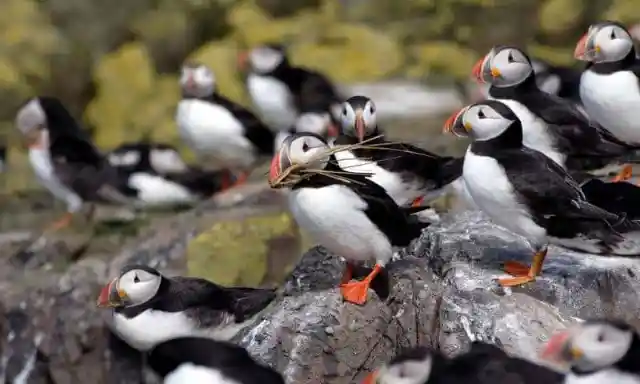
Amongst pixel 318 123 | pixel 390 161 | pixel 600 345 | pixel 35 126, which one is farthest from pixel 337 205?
pixel 35 126

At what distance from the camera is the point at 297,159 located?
3600 mm

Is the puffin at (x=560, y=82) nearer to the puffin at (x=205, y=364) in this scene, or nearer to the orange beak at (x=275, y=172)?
the orange beak at (x=275, y=172)

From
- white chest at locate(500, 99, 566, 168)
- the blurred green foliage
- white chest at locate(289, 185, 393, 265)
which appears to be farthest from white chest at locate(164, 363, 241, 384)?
the blurred green foliage

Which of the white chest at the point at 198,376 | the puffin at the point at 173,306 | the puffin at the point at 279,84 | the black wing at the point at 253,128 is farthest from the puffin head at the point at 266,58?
the white chest at the point at 198,376

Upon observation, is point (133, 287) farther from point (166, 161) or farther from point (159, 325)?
point (166, 161)

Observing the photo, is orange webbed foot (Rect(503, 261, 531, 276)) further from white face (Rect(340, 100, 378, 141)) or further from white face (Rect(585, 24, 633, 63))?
white face (Rect(585, 24, 633, 63))

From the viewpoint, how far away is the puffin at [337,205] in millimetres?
3607

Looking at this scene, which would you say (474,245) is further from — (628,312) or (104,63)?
(104,63)

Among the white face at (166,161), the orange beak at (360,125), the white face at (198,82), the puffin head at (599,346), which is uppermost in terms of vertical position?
the puffin head at (599,346)

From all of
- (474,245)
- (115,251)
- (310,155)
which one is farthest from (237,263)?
(310,155)

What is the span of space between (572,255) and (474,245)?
376 millimetres

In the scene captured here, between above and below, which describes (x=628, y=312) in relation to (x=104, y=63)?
above

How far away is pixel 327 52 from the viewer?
386 inches

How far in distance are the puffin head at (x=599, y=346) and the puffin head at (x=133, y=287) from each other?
1865 millimetres
